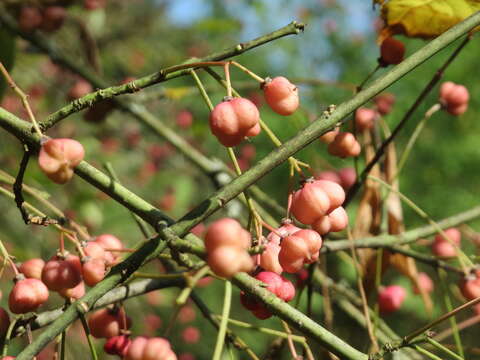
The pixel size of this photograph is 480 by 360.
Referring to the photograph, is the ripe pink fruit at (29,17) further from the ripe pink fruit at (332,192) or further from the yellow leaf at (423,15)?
the ripe pink fruit at (332,192)

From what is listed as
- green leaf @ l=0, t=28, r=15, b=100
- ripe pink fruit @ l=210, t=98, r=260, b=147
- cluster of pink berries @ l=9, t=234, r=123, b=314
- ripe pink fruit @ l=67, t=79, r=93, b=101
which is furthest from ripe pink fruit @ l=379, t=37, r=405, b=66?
ripe pink fruit @ l=67, t=79, r=93, b=101

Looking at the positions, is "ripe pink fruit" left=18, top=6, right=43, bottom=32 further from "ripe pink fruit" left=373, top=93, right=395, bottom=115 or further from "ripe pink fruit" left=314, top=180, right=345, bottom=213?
"ripe pink fruit" left=314, top=180, right=345, bottom=213

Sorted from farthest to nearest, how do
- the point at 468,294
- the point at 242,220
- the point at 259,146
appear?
the point at 259,146 < the point at 242,220 < the point at 468,294

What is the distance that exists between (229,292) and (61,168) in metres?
0.22

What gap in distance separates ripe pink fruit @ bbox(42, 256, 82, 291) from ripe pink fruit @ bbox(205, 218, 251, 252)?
1.09ft

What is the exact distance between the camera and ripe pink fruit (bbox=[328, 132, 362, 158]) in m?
0.88

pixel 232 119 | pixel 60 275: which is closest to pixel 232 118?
pixel 232 119

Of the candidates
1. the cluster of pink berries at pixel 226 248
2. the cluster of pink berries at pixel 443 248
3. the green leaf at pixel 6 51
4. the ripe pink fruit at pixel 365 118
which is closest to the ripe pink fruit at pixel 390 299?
the cluster of pink berries at pixel 443 248

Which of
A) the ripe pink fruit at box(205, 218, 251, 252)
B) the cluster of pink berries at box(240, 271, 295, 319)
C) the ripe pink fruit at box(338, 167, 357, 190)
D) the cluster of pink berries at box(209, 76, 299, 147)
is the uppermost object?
the ripe pink fruit at box(338, 167, 357, 190)

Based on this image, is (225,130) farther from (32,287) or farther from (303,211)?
(32,287)

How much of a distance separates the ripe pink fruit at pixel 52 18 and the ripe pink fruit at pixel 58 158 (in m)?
1.47

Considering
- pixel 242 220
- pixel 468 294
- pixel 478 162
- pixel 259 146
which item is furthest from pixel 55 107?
pixel 468 294

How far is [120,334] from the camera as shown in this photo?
34.0 inches

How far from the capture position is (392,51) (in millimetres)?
984
